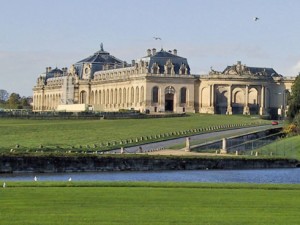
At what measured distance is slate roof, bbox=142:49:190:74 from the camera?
7530 inches

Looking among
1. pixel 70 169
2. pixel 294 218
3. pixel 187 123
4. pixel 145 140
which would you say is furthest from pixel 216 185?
pixel 187 123

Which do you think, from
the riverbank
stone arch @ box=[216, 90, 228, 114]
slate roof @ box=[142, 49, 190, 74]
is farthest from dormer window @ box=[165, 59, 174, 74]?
the riverbank

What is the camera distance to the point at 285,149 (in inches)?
3273

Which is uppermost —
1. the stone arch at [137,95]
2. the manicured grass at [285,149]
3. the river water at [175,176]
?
the stone arch at [137,95]

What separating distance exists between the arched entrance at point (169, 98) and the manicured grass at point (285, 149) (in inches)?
4110

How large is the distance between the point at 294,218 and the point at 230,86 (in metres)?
167

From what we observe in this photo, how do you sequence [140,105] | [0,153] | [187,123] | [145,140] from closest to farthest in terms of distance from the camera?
1. [0,153]
2. [145,140]
3. [187,123]
4. [140,105]

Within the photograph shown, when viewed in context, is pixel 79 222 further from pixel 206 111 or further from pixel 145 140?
pixel 206 111

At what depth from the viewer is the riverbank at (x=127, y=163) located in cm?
6022

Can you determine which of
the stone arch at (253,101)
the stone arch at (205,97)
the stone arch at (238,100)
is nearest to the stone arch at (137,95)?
the stone arch at (205,97)

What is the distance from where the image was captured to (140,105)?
623 ft

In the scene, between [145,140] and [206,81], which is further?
[206,81]

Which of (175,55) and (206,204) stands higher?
(175,55)

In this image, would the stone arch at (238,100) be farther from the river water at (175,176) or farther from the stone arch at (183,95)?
the river water at (175,176)
